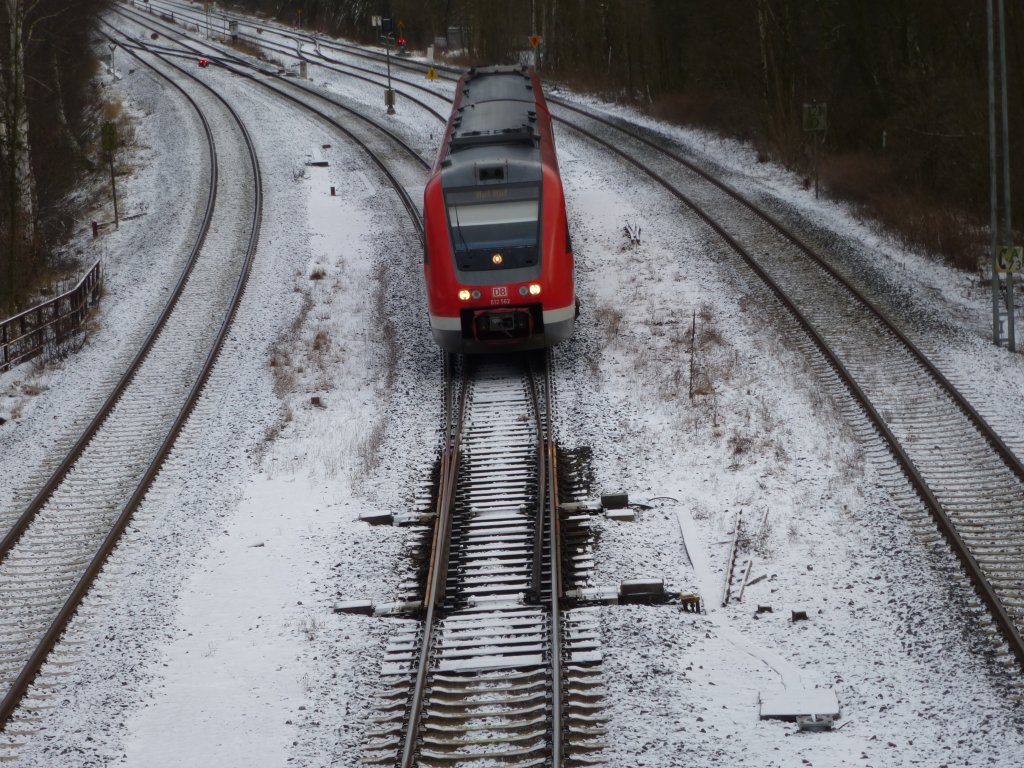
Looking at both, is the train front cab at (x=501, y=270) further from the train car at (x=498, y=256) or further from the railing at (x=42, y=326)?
the railing at (x=42, y=326)

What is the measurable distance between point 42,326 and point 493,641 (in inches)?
476

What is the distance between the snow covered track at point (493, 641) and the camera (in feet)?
28.7

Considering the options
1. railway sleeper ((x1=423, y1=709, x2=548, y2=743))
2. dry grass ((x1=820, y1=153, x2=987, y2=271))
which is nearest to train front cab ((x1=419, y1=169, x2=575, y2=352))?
railway sleeper ((x1=423, y1=709, x2=548, y2=743))

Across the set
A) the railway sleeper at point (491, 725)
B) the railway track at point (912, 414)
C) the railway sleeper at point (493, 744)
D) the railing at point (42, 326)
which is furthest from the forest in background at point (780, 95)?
the railway sleeper at point (493, 744)

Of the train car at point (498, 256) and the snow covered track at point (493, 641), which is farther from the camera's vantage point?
the train car at point (498, 256)

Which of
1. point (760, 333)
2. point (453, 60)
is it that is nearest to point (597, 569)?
point (760, 333)

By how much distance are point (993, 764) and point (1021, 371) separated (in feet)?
29.8

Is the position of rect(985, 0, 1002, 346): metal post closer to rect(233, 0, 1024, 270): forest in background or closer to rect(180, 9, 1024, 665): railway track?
rect(180, 9, 1024, 665): railway track

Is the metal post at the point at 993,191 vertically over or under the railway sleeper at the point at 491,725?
over

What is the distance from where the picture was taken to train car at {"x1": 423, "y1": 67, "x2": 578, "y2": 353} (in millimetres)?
15109

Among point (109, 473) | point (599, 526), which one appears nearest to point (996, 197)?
point (599, 526)

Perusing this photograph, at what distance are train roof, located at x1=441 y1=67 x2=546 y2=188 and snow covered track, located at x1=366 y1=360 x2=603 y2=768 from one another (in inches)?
154

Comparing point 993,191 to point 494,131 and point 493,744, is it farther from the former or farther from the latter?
point 493,744

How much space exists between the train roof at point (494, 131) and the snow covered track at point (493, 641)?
12.8 feet
